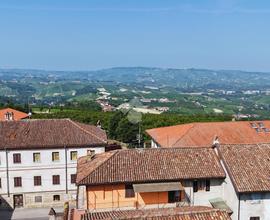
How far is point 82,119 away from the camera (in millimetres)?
79875

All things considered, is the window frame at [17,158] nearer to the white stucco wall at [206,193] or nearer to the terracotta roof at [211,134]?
the terracotta roof at [211,134]

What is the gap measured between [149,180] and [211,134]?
61.8 ft

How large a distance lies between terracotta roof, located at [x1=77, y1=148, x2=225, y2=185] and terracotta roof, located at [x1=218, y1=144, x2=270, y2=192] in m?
1.12

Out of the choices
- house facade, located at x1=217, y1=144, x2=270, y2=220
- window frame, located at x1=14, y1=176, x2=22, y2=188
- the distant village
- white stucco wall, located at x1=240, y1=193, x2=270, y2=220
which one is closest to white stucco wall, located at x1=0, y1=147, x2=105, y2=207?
window frame, located at x1=14, y1=176, x2=22, y2=188

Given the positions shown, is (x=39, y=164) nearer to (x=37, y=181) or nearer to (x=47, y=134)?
(x=37, y=181)

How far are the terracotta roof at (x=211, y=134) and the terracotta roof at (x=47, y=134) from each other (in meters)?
8.03

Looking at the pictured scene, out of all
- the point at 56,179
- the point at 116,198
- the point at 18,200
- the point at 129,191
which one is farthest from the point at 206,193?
the point at 18,200

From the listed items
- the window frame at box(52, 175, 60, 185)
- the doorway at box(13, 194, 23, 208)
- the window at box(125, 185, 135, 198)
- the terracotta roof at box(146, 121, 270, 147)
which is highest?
the terracotta roof at box(146, 121, 270, 147)

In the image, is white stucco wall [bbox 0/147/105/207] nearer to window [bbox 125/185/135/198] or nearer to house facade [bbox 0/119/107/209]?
house facade [bbox 0/119/107/209]

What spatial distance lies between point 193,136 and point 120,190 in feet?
58.9

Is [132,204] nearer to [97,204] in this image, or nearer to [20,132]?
[97,204]

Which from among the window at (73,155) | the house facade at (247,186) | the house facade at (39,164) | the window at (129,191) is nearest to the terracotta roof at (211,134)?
the house facade at (39,164)

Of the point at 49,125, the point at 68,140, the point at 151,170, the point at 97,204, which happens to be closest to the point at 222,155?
the point at 151,170

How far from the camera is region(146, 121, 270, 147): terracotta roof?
4616 cm
